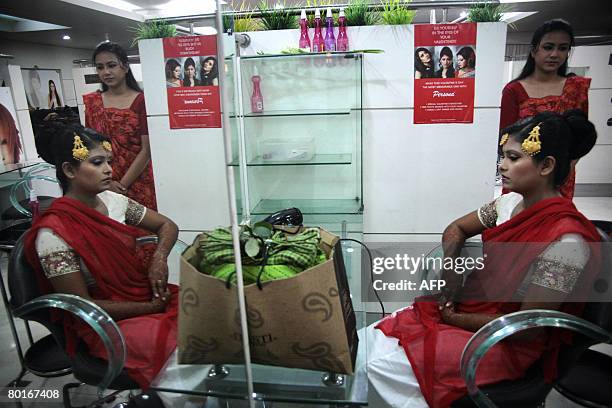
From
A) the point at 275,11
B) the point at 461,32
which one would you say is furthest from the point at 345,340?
the point at 275,11

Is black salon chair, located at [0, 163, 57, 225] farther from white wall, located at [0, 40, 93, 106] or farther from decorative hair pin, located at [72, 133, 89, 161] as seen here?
white wall, located at [0, 40, 93, 106]

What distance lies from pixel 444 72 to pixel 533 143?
1.80ft

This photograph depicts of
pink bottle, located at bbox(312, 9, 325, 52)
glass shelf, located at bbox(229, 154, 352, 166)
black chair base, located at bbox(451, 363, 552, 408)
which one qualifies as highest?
pink bottle, located at bbox(312, 9, 325, 52)

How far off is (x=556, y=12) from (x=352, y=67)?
83 centimetres

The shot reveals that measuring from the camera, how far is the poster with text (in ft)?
3.36

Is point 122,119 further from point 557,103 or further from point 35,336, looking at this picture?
point 557,103

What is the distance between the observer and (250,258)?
919mm

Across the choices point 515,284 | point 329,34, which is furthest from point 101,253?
point 329,34

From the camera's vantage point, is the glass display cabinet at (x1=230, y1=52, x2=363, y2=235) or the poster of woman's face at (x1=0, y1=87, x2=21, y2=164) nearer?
the poster of woman's face at (x1=0, y1=87, x2=21, y2=164)

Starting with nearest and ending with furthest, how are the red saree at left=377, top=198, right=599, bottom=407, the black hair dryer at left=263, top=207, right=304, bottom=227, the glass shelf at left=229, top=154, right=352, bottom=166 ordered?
the red saree at left=377, top=198, right=599, bottom=407 → the black hair dryer at left=263, top=207, right=304, bottom=227 → the glass shelf at left=229, top=154, right=352, bottom=166

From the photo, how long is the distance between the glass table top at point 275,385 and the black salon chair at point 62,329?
7.3 inches

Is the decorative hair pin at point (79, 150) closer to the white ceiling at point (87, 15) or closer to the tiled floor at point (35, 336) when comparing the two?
the white ceiling at point (87, 15)

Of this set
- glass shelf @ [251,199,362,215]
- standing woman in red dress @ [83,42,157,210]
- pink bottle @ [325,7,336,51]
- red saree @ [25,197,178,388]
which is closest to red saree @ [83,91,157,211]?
standing woman in red dress @ [83,42,157,210]

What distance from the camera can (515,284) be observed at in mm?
1302
